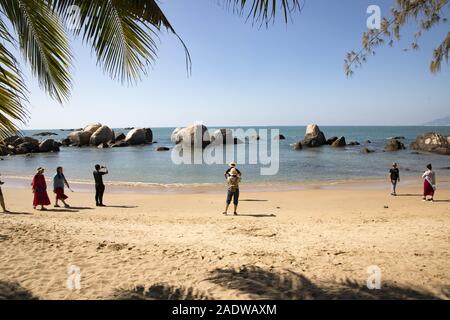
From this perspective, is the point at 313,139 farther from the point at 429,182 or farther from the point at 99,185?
the point at 99,185

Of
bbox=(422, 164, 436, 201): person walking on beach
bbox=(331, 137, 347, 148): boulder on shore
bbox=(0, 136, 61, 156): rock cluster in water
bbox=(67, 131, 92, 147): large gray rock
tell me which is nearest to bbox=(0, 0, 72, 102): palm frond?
bbox=(422, 164, 436, 201): person walking on beach

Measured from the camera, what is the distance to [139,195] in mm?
16359

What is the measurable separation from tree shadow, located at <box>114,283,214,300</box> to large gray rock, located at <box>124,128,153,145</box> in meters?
55.3

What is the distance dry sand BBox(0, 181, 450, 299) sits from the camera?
4.62 metres

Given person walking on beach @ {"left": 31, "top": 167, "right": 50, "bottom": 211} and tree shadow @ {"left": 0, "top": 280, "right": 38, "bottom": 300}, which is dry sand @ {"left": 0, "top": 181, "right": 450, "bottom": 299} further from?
person walking on beach @ {"left": 31, "top": 167, "right": 50, "bottom": 211}

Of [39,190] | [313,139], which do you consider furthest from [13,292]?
[313,139]

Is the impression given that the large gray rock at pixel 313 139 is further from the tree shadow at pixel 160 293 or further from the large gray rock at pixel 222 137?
the tree shadow at pixel 160 293

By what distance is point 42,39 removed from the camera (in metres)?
3.65

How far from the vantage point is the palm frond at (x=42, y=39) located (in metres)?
3.53

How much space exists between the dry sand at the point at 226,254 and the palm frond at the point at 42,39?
296cm

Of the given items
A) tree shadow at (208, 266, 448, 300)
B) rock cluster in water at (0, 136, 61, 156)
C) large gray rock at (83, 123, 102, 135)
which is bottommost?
tree shadow at (208, 266, 448, 300)

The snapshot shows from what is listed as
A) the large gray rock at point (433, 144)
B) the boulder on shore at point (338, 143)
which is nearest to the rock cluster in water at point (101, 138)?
the boulder on shore at point (338, 143)

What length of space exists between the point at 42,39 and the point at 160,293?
3.62 metres
